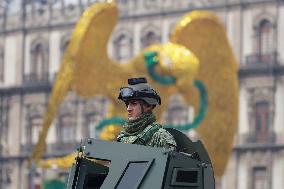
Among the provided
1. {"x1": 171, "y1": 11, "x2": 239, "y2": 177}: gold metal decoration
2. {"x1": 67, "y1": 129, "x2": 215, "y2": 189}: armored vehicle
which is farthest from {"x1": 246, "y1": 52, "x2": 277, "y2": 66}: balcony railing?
{"x1": 67, "y1": 129, "x2": 215, "y2": 189}: armored vehicle

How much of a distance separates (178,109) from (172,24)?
3.93 metres

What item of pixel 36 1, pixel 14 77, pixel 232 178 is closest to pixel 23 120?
pixel 14 77

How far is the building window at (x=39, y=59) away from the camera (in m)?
54.6

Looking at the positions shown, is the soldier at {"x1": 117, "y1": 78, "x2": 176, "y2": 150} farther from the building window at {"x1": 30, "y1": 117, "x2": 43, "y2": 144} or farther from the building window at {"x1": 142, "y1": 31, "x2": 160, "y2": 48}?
the building window at {"x1": 30, "y1": 117, "x2": 43, "y2": 144}

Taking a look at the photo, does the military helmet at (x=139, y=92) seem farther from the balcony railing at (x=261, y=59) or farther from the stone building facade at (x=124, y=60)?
the balcony railing at (x=261, y=59)

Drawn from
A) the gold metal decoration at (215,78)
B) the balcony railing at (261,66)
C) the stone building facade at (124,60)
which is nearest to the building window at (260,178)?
the stone building facade at (124,60)

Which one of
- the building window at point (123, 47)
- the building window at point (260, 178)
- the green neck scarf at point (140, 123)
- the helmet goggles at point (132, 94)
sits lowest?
the building window at point (260, 178)

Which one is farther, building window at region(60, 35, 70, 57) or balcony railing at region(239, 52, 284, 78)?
building window at region(60, 35, 70, 57)

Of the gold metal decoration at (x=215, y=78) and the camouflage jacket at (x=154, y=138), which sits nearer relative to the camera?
the camouflage jacket at (x=154, y=138)

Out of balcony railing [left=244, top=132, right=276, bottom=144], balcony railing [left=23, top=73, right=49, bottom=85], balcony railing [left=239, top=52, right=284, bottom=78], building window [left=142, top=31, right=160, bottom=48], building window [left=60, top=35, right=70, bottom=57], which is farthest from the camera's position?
balcony railing [left=23, top=73, right=49, bottom=85]

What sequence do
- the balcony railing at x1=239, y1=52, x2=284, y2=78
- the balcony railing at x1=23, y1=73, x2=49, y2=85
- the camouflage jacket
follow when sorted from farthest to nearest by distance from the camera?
the balcony railing at x1=23, y1=73, x2=49, y2=85
the balcony railing at x1=239, y1=52, x2=284, y2=78
the camouflage jacket

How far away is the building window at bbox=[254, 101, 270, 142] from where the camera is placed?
4850 cm

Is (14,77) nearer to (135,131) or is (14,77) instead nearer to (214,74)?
(214,74)

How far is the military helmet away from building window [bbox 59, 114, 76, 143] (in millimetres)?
48052
